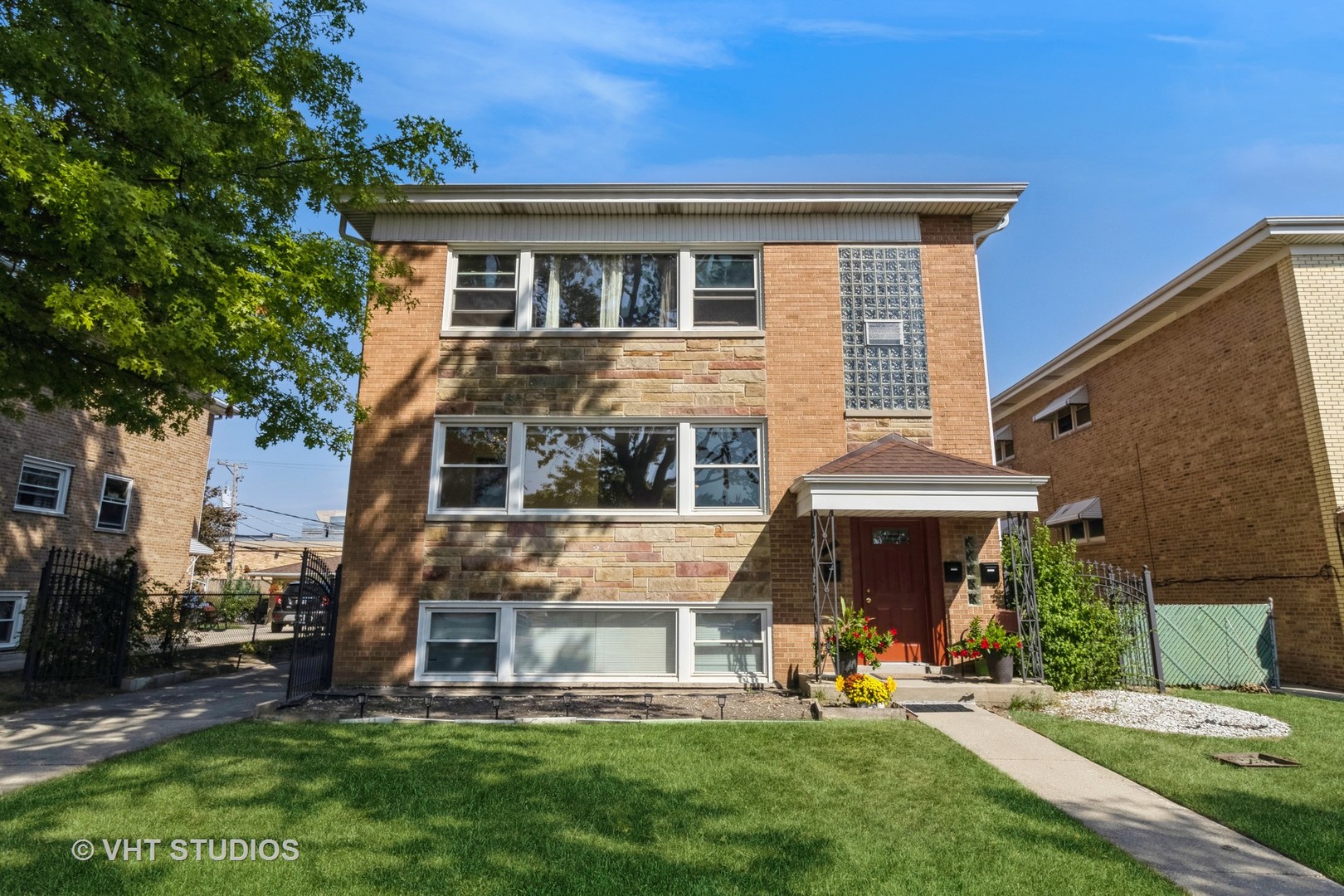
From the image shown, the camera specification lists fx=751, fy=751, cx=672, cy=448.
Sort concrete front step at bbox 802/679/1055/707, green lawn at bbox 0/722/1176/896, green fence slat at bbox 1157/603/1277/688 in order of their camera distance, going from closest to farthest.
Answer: green lawn at bbox 0/722/1176/896
concrete front step at bbox 802/679/1055/707
green fence slat at bbox 1157/603/1277/688

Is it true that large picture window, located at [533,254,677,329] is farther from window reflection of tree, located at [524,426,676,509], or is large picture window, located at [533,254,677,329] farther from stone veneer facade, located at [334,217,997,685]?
window reflection of tree, located at [524,426,676,509]

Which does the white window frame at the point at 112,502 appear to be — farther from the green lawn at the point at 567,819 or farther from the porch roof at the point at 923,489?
the porch roof at the point at 923,489

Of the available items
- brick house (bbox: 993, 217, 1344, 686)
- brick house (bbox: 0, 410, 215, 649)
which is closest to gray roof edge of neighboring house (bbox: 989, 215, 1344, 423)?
brick house (bbox: 993, 217, 1344, 686)

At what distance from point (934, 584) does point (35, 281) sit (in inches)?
486

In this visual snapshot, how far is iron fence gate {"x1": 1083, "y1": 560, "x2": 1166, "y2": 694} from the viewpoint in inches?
466

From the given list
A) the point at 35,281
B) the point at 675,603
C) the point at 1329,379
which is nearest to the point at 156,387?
the point at 35,281

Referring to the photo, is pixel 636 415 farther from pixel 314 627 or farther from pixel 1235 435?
pixel 1235 435

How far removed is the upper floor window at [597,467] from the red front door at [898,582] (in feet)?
6.48

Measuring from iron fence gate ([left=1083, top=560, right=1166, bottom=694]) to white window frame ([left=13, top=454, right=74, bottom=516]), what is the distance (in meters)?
21.0

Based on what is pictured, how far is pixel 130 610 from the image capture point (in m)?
11.8

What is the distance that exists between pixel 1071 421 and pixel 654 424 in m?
13.9

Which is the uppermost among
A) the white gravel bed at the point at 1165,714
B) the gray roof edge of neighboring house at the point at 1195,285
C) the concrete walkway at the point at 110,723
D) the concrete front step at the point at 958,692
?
the gray roof edge of neighboring house at the point at 1195,285

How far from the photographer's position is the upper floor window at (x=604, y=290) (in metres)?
13.0

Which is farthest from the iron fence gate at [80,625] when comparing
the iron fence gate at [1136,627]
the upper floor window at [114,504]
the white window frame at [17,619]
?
the iron fence gate at [1136,627]
